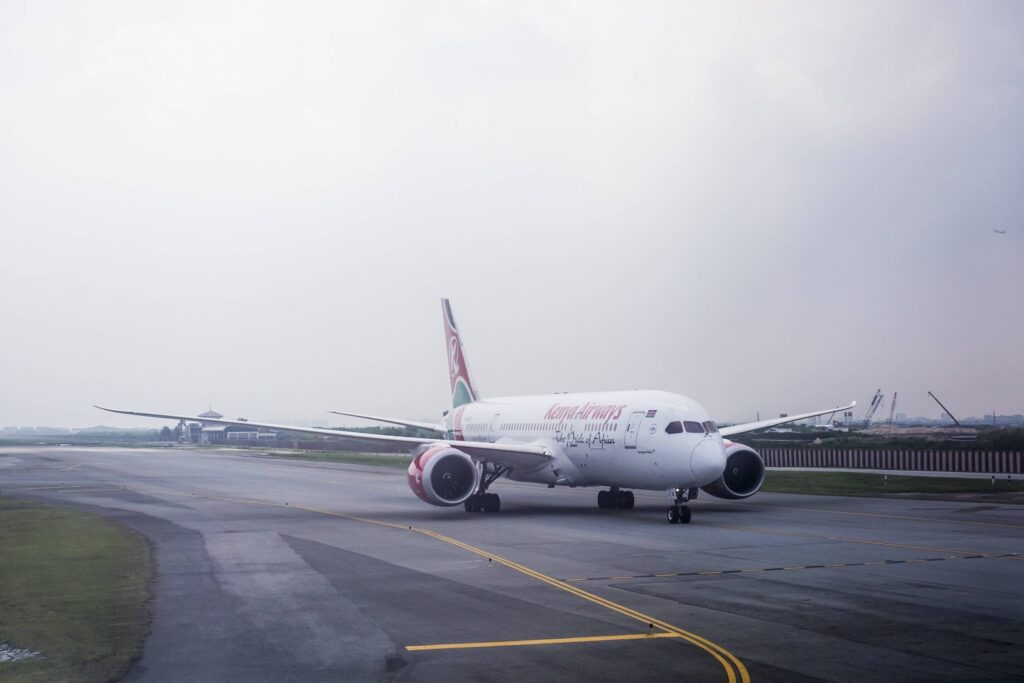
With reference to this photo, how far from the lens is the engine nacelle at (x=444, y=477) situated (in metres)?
32.4

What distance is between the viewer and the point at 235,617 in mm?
15273

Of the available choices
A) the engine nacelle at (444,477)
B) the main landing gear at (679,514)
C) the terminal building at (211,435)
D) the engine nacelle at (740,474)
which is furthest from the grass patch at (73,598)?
the terminal building at (211,435)

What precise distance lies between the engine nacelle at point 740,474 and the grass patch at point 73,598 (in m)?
18.6

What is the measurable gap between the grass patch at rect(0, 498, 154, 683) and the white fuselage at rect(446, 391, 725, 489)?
14187mm

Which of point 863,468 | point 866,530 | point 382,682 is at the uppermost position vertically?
point 863,468

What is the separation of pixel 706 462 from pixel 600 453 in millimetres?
4879

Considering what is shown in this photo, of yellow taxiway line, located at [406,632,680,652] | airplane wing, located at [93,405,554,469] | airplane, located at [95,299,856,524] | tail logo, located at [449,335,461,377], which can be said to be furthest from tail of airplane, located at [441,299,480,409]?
yellow taxiway line, located at [406,632,680,652]

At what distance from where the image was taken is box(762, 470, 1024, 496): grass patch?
39.9 metres

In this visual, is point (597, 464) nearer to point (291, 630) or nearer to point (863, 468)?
point (291, 630)

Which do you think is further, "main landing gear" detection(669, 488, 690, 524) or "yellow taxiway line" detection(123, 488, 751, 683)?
"main landing gear" detection(669, 488, 690, 524)

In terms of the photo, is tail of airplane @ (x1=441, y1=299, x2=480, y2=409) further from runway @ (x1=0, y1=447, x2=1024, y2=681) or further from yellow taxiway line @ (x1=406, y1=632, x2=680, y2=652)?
yellow taxiway line @ (x1=406, y1=632, x2=680, y2=652)

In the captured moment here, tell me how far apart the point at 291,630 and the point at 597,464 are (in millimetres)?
19648

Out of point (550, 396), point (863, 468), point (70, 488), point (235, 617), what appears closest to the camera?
point (235, 617)

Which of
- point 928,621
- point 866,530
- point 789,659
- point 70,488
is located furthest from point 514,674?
point 70,488
